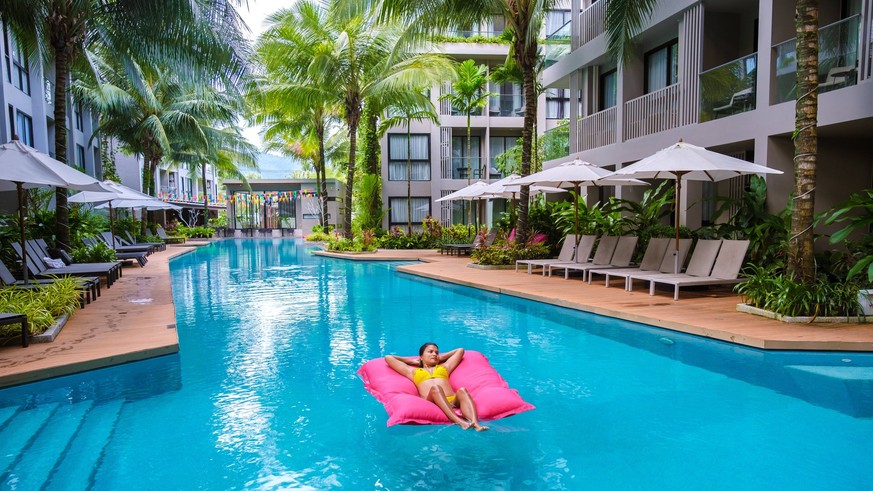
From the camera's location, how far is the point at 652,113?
1348 cm

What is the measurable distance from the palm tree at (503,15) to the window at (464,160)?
43.4ft

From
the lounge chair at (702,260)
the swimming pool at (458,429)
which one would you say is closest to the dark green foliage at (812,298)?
the swimming pool at (458,429)

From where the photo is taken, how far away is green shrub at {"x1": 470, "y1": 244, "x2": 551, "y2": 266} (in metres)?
14.4

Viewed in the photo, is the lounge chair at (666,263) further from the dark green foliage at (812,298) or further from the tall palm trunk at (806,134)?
the tall palm trunk at (806,134)

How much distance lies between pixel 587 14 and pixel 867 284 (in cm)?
1120

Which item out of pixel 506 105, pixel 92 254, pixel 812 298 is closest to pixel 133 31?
pixel 92 254

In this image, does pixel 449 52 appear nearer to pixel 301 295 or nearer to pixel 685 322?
pixel 301 295

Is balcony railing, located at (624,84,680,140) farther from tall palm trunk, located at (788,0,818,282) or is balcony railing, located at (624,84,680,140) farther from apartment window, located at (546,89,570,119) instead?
apartment window, located at (546,89,570,119)

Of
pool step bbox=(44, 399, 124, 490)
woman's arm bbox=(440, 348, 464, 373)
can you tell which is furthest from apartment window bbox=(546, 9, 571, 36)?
pool step bbox=(44, 399, 124, 490)

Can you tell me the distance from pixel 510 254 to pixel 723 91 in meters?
6.07

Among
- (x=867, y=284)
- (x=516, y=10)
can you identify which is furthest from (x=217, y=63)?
(x=867, y=284)

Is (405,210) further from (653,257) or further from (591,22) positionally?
(653,257)

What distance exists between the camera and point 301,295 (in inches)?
450

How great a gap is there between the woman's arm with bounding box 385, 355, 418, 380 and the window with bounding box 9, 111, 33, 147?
17.1m
